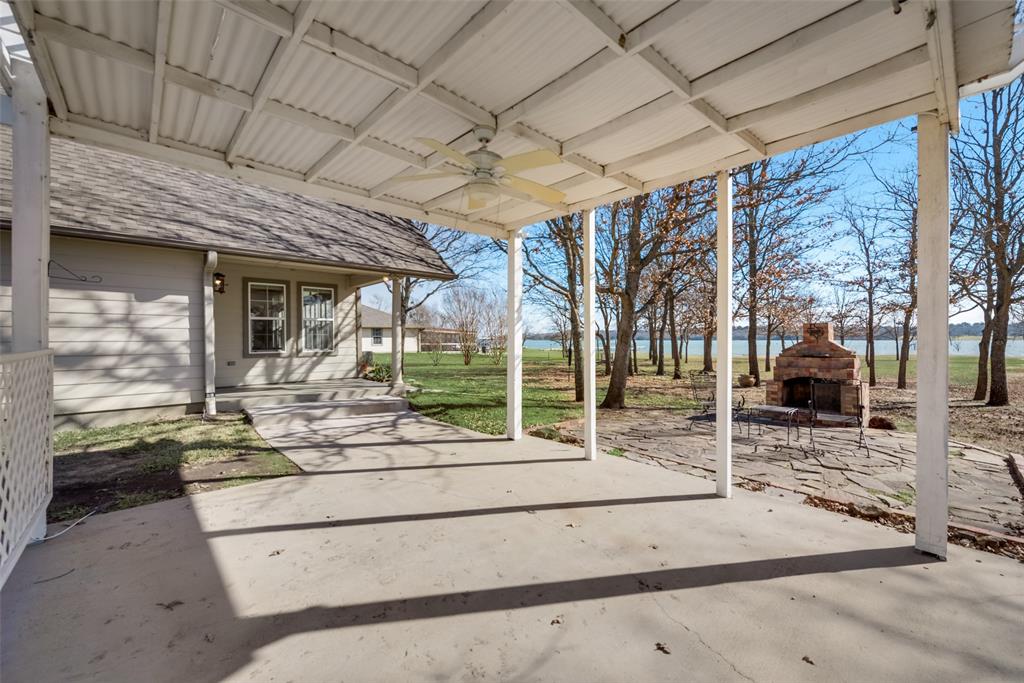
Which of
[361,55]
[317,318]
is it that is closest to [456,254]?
[317,318]

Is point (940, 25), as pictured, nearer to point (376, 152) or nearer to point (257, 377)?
point (376, 152)

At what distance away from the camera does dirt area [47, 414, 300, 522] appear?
3.88 meters

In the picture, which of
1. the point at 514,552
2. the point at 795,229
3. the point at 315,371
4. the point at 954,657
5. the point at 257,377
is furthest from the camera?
the point at 795,229

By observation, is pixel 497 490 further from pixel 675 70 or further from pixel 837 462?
pixel 837 462

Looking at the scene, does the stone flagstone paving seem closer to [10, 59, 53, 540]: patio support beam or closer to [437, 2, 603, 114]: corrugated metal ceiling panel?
[437, 2, 603, 114]: corrugated metal ceiling panel

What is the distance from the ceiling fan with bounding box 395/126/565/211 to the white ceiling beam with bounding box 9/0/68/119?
6.48 ft

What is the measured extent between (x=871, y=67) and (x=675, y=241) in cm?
644

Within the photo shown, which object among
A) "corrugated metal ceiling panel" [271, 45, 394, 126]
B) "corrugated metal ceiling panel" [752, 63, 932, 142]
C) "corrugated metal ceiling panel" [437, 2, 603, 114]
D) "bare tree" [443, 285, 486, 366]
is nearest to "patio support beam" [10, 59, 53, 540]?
"corrugated metal ceiling panel" [271, 45, 394, 126]

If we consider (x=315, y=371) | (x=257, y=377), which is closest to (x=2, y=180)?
(x=257, y=377)

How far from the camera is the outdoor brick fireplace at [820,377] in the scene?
708cm

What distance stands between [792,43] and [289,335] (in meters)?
9.29

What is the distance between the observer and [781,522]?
335 cm

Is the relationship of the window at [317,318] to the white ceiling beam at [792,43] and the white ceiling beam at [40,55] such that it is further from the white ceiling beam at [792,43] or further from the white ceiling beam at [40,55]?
the white ceiling beam at [792,43]

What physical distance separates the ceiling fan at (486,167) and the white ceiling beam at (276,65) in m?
0.85
